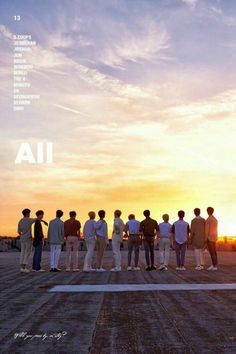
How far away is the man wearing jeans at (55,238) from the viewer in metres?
18.3

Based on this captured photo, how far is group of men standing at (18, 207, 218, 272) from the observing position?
18.4 meters

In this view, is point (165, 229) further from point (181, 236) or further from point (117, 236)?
point (117, 236)

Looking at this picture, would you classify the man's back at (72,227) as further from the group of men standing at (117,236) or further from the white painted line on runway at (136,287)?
the white painted line on runway at (136,287)

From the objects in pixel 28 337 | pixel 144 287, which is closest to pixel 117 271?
pixel 144 287

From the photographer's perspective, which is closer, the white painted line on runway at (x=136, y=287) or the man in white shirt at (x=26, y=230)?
the white painted line on runway at (x=136, y=287)

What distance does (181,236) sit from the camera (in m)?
19.1

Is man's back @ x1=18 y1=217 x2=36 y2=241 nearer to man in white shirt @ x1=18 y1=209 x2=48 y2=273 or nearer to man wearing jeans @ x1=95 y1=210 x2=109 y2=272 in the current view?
man in white shirt @ x1=18 y1=209 x2=48 y2=273

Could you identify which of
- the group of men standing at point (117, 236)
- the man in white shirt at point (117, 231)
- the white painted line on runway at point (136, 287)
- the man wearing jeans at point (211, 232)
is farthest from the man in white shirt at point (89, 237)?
the white painted line on runway at point (136, 287)

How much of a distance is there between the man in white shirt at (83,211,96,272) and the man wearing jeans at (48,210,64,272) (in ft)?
2.60

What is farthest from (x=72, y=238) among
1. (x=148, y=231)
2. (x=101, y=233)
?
(x=148, y=231)

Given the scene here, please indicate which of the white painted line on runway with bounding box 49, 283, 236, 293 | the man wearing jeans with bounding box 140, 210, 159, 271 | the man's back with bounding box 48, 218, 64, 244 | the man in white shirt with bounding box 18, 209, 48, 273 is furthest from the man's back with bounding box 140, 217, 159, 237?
the white painted line on runway with bounding box 49, 283, 236, 293

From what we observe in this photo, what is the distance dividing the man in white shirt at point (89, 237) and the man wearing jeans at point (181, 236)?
2750 millimetres

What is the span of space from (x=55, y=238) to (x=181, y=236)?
4169 millimetres

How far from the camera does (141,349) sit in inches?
224
